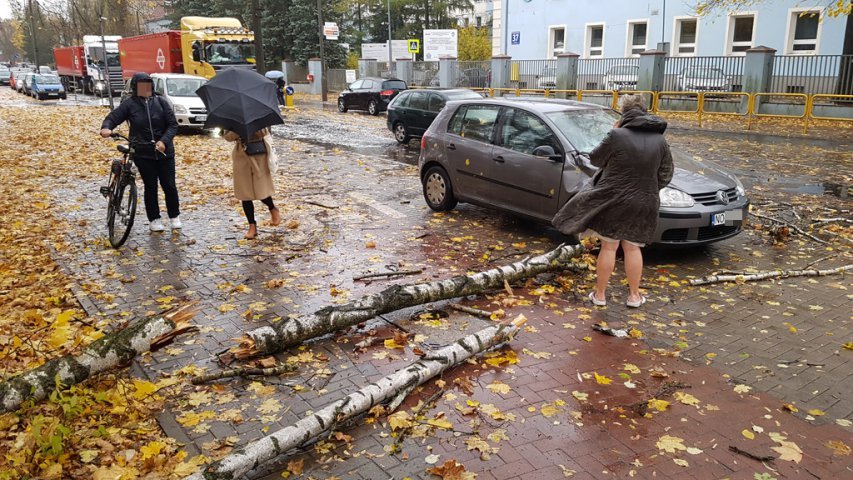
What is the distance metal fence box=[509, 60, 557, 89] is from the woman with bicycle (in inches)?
1004

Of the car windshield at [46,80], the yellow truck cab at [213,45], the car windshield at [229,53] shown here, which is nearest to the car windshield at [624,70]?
the yellow truck cab at [213,45]

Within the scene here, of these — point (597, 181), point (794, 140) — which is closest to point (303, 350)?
point (597, 181)

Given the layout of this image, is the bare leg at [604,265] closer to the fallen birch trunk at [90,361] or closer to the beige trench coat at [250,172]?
the fallen birch trunk at [90,361]

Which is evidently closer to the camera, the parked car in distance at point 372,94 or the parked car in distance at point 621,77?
the parked car in distance at point 621,77

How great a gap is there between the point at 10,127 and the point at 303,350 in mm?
20943

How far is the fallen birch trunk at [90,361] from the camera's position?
395 centimetres

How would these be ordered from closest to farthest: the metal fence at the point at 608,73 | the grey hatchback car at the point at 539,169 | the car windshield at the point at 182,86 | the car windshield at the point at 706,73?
the grey hatchback car at the point at 539,169, the car windshield at the point at 182,86, the car windshield at the point at 706,73, the metal fence at the point at 608,73

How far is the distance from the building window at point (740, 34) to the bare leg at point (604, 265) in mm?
26757

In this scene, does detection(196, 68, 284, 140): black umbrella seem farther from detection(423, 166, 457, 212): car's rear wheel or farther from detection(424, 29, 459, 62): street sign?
detection(424, 29, 459, 62): street sign

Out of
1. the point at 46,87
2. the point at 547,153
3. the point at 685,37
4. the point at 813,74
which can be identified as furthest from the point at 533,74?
the point at 46,87

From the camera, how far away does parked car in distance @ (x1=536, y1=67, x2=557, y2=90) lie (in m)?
31.4

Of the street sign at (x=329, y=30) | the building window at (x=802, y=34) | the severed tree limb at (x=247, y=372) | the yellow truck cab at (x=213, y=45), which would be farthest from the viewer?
the street sign at (x=329, y=30)

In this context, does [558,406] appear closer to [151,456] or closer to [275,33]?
[151,456]

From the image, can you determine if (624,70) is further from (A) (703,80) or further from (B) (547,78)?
(B) (547,78)
